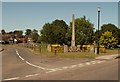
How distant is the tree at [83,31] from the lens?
95662mm

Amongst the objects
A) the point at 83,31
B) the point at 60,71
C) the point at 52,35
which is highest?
the point at 83,31

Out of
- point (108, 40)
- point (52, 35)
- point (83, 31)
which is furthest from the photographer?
point (108, 40)

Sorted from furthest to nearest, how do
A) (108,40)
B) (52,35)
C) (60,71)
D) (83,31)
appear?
1. (108,40)
2. (52,35)
3. (83,31)
4. (60,71)

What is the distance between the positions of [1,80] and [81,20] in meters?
85.7

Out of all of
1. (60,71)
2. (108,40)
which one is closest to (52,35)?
(108,40)

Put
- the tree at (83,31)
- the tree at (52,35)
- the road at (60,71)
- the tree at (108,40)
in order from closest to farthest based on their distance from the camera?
1. the road at (60,71)
2. the tree at (83,31)
3. the tree at (52,35)
4. the tree at (108,40)

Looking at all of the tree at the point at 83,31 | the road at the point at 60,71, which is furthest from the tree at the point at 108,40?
the road at the point at 60,71

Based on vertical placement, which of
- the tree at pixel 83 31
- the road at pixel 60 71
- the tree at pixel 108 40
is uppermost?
the tree at pixel 83 31

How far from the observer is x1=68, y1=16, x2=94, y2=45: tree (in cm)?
9566

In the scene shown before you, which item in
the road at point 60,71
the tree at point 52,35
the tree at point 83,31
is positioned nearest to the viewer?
the road at point 60,71

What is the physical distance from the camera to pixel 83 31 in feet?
320

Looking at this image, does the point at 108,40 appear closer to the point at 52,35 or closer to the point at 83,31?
the point at 83,31

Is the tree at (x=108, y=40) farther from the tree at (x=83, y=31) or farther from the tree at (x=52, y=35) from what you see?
the tree at (x=52, y=35)

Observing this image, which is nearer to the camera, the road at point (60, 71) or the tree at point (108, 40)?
the road at point (60, 71)
